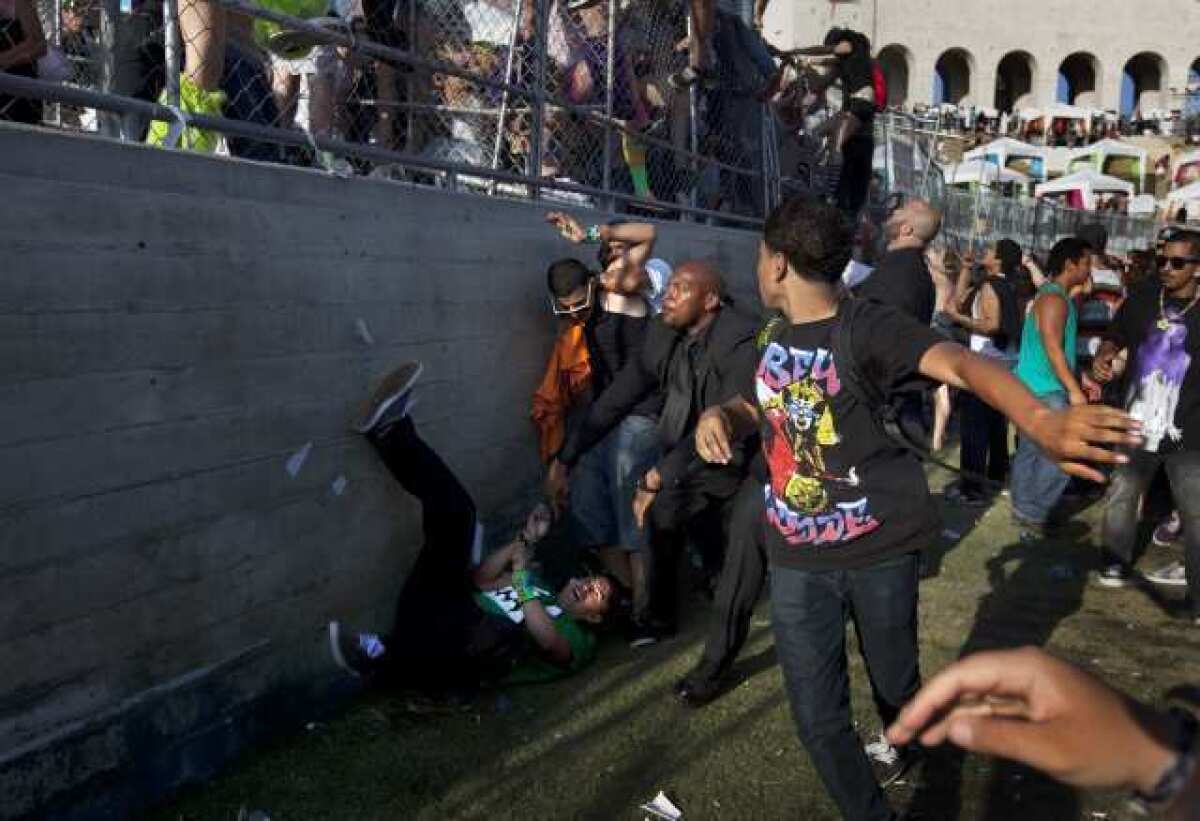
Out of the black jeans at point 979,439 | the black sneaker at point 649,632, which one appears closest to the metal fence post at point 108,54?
the black sneaker at point 649,632

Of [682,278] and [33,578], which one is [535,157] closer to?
[682,278]

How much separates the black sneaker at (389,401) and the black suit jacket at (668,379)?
97 cm

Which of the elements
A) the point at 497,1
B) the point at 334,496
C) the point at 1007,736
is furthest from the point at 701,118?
the point at 1007,736

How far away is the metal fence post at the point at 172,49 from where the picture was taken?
12.2 ft

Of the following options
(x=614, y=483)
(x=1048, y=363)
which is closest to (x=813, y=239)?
(x=614, y=483)

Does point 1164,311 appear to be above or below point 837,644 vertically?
above

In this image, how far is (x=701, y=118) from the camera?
868cm

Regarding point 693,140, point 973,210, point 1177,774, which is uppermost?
point 693,140

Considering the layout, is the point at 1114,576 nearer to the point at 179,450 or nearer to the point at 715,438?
the point at 715,438

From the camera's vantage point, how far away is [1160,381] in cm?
545

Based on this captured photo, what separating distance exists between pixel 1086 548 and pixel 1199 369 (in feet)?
6.95

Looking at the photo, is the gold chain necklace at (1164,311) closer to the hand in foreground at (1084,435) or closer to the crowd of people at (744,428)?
the crowd of people at (744,428)

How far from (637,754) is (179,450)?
1.98 meters

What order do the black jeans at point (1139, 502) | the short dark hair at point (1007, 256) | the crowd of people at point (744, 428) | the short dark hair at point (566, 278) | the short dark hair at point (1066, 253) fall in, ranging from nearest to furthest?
the crowd of people at point (744, 428) → the black jeans at point (1139, 502) → the short dark hair at point (566, 278) → the short dark hair at point (1066, 253) → the short dark hair at point (1007, 256)
